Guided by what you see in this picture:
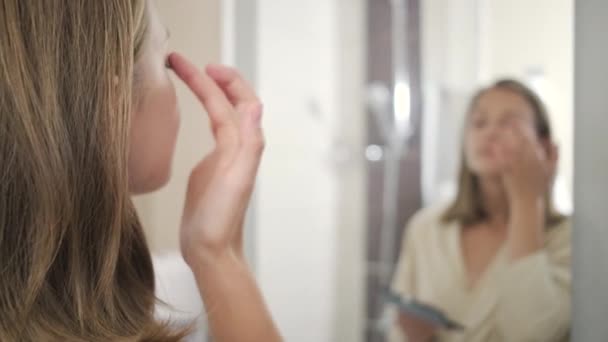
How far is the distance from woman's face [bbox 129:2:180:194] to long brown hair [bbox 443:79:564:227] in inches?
19.8

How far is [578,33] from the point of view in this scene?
599mm

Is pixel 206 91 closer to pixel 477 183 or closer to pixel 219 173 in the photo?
pixel 219 173

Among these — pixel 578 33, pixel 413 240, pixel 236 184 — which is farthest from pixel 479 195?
pixel 236 184

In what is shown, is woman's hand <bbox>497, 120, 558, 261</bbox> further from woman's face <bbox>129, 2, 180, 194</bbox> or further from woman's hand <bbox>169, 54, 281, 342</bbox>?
woman's face <bbox>129, 2, 180, 194</bbox>

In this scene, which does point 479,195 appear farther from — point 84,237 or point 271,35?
point 84,237

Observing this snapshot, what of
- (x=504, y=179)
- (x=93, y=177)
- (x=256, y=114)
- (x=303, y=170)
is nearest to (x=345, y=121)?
(x=303, y=170)

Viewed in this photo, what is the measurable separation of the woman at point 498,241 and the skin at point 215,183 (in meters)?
0.36

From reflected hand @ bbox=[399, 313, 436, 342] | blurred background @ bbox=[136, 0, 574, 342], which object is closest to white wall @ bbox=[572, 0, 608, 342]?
blurred background @ bbox=[136, 0, 574, 342]

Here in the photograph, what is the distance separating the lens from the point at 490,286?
0.82 m

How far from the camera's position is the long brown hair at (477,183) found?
2.38 ft

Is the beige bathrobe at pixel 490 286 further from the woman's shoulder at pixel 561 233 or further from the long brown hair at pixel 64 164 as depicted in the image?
the long brown hair at pixel 64 164

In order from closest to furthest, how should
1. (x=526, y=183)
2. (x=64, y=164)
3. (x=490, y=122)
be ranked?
(x=64, y=164) → (x=526, y=183) → (x=490, y=122)

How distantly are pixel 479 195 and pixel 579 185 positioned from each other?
27 cm

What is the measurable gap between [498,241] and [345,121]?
0.43m
